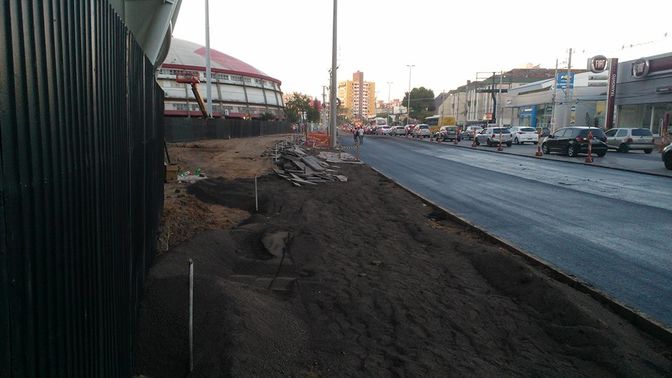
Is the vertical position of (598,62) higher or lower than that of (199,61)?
lower

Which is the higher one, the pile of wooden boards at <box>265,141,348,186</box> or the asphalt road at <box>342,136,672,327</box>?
the pile of wooden boards at <box>265,141,348,186</box>

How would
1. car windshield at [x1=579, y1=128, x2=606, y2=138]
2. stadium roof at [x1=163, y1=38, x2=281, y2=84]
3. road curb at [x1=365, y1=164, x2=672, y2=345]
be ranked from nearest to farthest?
road curb at [x1=365, y1=164, x2=672, y2=345]
car windshield at [x1=579, y1=128, x2=606, y2=138]
stadium roof at [x1=163, y1=38, x2=281, y2=84]

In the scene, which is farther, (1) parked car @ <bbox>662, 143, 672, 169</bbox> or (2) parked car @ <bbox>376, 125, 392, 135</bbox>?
(2) parked car @ <bbox>376, 125, 392, 135</bbox>

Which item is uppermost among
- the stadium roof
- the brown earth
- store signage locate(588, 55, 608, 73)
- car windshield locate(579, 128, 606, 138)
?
the stadium roof

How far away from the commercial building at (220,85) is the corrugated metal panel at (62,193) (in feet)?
247

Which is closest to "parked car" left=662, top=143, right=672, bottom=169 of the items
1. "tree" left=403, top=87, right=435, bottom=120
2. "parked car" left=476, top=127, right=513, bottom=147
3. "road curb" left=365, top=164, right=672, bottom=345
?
"road curb" left=365, top=164, right=672, bottom=345

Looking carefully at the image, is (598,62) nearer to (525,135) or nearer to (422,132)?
(525,135)

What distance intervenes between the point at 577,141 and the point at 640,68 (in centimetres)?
2142

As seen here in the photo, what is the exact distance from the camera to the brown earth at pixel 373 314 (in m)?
4.16

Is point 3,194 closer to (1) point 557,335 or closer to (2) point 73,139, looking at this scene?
Answer: (2) point 73,139

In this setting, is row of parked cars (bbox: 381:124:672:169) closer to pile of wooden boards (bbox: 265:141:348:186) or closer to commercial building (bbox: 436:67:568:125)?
pile of wooden boards (bbox: 265:141:348:186)

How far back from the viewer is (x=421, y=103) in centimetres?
13012

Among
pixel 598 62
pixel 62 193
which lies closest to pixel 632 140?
pixel 598 62

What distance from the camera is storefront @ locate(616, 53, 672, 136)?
4162 centimetres
